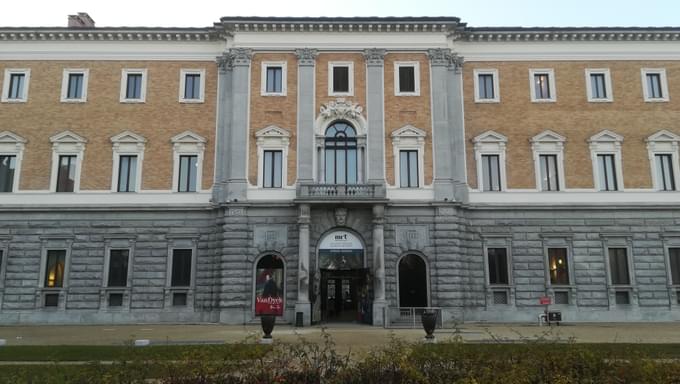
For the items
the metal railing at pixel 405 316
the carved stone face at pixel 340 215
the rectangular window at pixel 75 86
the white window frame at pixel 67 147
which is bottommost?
the metal railing at pixel 405 316

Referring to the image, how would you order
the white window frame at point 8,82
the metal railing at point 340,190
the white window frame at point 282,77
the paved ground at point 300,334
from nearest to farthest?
the paved ground at point 300,334 → the metal railing at point 340,190 → the white window frame at point 282,77 → the white window frame at point 8,82

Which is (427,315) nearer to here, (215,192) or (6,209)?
(215,192)

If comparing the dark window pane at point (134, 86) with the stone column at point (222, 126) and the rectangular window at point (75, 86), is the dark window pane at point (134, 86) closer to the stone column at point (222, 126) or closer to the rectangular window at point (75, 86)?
the rectangular window at point (75, 86)

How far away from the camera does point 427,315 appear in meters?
20.7

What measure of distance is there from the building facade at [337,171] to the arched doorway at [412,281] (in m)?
0.08

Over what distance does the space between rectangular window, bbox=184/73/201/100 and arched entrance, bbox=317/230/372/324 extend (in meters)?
12.3

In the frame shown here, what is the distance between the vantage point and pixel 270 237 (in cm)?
3048

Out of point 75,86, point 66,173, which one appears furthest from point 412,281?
point 75,86

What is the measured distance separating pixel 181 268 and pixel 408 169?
47.9 feet

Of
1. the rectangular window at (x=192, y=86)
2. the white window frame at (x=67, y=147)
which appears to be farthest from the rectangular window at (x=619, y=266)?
the white window frame at (x=67, y=147)

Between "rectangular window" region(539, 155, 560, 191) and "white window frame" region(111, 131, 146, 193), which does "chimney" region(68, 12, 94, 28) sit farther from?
"rectangular window" region(539, 155, 560, 191)

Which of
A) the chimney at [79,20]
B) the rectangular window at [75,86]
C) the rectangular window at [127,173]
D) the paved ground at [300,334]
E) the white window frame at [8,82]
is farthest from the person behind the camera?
the chimney at [79,20]

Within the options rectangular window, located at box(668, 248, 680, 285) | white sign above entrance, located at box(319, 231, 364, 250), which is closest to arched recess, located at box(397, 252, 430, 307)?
white sign above entrance, located at box(319, 231, 364, 250)

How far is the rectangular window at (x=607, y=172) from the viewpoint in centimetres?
3247
